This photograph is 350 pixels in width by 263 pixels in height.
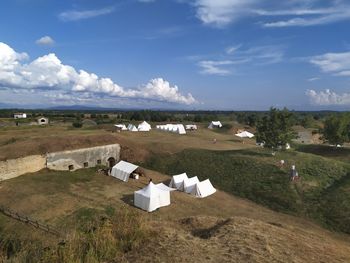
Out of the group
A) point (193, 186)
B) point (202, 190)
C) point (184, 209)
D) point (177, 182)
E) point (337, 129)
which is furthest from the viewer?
point (337, 129)

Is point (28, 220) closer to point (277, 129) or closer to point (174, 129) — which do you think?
point (277, 129)

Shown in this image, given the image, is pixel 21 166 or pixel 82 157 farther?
pixel 82 157

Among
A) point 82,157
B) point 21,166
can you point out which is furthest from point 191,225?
point 82,157

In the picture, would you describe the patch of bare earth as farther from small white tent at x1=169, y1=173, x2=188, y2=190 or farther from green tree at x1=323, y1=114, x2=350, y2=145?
green tree at x1=323, y1=114, x2=350, y2=145

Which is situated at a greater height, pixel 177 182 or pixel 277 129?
pixel 277 129

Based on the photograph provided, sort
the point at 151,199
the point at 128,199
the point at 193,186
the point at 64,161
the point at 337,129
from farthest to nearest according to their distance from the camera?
the point at 337,129
the point at 64,161
the point at 193,186
the point at 128,199
the point at 151,199

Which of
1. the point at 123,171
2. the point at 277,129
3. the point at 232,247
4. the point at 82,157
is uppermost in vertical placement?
the point at 277,129

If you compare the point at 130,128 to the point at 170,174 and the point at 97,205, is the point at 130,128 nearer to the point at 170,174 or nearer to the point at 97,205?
the point at 170,174
